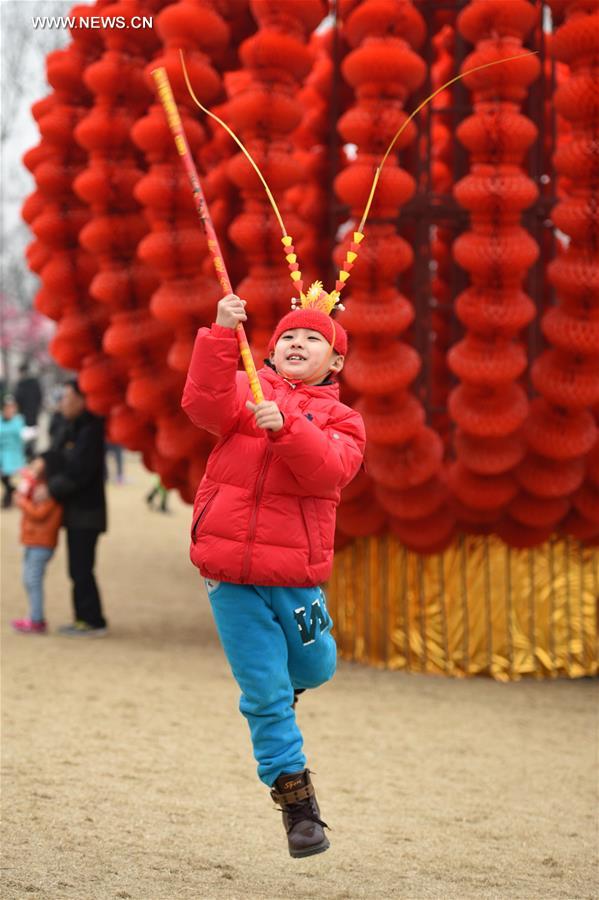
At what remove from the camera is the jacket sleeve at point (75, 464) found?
7727 mm

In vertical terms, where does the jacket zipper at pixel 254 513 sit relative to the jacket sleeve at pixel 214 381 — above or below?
below

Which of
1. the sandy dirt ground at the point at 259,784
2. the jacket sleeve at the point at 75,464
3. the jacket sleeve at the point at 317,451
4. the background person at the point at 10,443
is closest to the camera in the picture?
the jacket sleeve at the point at 317,451

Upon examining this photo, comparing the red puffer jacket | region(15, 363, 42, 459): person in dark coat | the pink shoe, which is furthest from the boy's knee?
region(15, 363, 42, 459): person in dark coat

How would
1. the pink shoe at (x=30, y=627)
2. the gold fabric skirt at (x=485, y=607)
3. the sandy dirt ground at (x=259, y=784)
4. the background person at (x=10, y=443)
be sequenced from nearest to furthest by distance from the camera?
the sandy dirt ground at (x=259, y=784), the gold fabric skirt at (x=485, y=607), the pink shoe at (x=30, y=627), the background person at (x=10, y=443)

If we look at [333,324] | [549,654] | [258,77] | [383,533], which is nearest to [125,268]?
[258,77]

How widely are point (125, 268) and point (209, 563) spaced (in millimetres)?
3877

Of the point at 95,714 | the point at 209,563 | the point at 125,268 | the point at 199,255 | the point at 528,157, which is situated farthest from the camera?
the point at 528,157

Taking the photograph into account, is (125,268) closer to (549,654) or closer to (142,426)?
(142,426)

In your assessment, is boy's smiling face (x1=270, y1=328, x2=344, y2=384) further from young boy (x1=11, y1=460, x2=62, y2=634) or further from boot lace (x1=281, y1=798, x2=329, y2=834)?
young boy (x1=11, y1=460, x2=62, y2=634)

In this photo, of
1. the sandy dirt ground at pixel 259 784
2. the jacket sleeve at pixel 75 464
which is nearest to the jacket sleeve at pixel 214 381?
the sandy dirt ground at pixel 259 784

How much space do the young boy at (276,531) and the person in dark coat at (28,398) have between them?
601 inches

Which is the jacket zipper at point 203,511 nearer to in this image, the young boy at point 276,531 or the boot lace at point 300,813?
the young boy at point 276,531

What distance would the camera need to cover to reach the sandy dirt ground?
407cm

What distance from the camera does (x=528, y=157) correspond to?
786 centimetres
